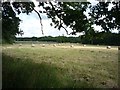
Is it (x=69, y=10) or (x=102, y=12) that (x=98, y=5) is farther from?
(x=69, y=10)

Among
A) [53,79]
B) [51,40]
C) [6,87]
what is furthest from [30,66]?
[51,40]

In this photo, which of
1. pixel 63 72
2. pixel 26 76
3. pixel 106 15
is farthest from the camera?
pixel 63 72

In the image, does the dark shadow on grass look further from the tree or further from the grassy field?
the tree

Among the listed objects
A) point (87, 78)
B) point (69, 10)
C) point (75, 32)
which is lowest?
point (87, 78)

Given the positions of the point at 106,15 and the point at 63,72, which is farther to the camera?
→ the point at 63,72

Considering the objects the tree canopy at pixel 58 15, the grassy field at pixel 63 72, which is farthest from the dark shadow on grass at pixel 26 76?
the tree canopy at pixel 58 15

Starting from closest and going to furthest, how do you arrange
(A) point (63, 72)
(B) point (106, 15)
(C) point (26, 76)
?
(C) point (26, 76) < (B) point (106, 15) < (A) point (63, 72)

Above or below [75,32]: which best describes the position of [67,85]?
below

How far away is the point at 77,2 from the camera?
12.7 meters

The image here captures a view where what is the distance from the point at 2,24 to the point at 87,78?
3854 millimetres

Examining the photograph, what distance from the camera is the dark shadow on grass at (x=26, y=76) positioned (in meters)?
9.40

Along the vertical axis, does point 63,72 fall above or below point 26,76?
below

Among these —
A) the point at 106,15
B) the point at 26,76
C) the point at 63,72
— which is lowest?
the point at 63,72

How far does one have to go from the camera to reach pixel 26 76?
32.2 ft
